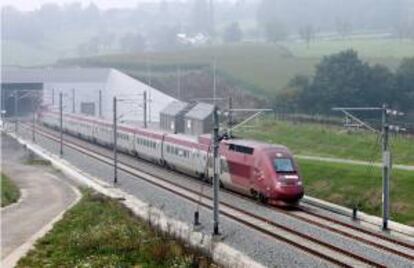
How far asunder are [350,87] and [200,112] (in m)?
17.5

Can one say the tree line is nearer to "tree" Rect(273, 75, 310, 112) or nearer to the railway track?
"tree" Rect(273, 75, 310, 112)

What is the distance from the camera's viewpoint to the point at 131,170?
65750 millimetres

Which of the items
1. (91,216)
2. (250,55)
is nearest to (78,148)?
(91,216)

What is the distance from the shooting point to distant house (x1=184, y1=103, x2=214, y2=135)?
8462 centimetres

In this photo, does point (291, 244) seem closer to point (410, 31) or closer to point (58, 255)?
point (58, 255)

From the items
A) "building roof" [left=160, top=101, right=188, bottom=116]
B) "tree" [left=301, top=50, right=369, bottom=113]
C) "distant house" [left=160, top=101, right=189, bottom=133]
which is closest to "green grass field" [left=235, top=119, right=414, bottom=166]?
"tree" [left=301, top=50, right=369, bottom=113]

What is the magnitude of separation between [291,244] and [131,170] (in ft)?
112

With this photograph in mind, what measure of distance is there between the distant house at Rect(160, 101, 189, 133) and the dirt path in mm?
22427

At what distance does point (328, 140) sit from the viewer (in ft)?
249

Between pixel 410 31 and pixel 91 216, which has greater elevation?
pixel 410 31

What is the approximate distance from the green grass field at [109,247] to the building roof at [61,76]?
9491 cm

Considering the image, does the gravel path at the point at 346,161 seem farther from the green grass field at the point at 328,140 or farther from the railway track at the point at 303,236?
the railway track at the point at 303,236

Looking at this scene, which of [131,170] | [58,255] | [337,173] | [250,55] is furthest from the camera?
[250,55]

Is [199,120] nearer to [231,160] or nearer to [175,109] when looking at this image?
[175,109]
